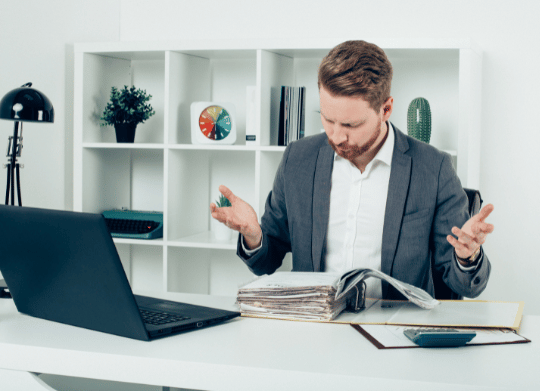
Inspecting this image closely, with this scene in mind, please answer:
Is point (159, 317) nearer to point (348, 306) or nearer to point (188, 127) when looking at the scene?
point (348, 306)

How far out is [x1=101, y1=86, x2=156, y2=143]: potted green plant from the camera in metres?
2.95

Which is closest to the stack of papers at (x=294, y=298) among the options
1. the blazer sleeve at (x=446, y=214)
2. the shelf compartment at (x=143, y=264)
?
the blazer sleeve at (x=446, y=214)

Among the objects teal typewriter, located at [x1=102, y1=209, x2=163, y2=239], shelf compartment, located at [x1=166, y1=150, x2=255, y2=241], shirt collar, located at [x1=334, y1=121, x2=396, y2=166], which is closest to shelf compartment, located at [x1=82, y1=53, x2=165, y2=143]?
shelf compartment, located at [x1=166, y1=150, x2=255, y2=241]

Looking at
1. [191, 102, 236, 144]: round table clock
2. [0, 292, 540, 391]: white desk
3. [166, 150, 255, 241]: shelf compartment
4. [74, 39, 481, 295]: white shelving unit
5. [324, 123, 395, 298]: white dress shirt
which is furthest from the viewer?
[166, 150, 255, 241]: shelf compartment

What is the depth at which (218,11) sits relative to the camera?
3096 mm

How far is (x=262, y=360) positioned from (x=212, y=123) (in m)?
1.94

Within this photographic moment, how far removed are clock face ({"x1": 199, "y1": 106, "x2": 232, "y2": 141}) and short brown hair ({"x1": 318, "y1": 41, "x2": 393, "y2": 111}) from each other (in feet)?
4.28

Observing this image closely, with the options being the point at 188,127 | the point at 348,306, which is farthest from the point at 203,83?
the point at 348,306

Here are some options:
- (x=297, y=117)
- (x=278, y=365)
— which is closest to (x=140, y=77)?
(x=297, y=117)

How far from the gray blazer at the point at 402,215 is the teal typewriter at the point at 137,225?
1.17 m

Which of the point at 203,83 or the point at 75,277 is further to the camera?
the point at 203,83

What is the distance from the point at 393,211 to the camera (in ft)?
5.58

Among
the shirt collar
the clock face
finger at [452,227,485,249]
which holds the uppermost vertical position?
the clock face

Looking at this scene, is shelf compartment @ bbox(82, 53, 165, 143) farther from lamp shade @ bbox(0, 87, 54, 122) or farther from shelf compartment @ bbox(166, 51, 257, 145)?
lamp shade @ bbox(0, 87, 54, 122)
